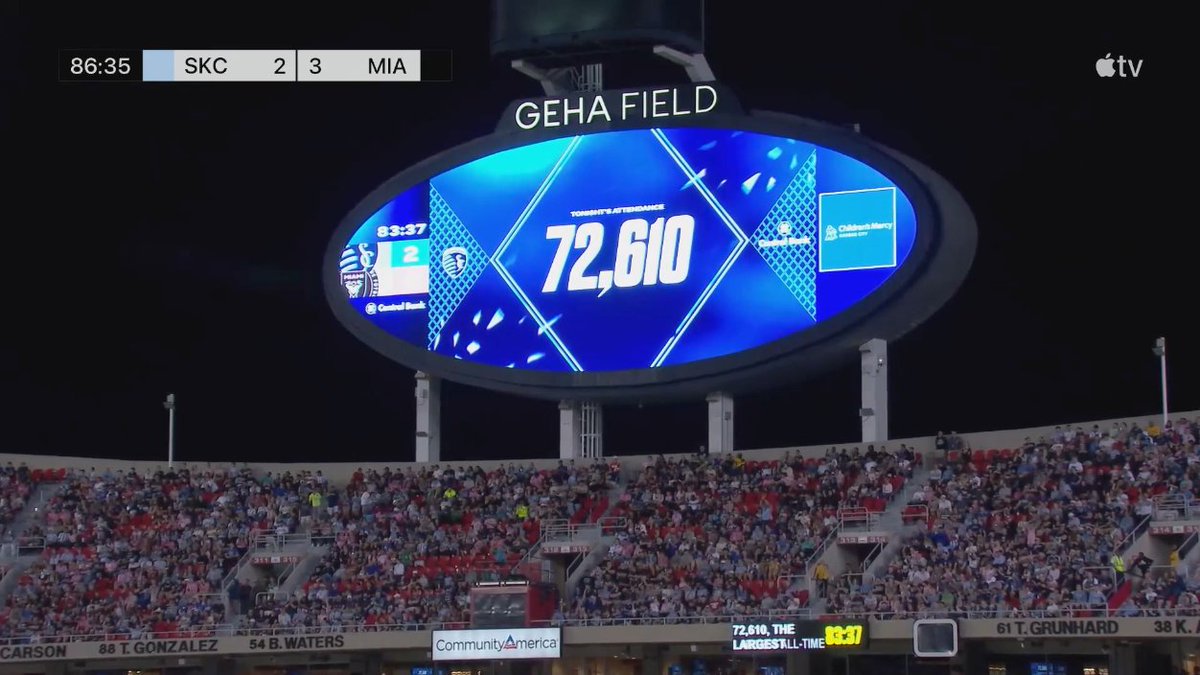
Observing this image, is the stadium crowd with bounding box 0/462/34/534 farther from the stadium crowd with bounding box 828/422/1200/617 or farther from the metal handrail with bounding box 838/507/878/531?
the stadium crowd with bounding box 828/422/1200/617

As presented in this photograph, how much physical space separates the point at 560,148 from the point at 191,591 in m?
12.1

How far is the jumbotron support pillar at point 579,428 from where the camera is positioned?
4828cm

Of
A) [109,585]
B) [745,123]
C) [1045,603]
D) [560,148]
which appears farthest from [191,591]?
[1045,603]

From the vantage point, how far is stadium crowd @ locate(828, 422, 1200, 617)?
3969cm

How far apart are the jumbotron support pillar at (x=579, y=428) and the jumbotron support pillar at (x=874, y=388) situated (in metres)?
6.12

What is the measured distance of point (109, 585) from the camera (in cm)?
4859

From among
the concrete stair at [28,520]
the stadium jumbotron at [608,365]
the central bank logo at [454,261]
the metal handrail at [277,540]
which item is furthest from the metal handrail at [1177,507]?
the concrete stair at [28,520]

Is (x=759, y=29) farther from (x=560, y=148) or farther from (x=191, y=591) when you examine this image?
(x=191, y=591)

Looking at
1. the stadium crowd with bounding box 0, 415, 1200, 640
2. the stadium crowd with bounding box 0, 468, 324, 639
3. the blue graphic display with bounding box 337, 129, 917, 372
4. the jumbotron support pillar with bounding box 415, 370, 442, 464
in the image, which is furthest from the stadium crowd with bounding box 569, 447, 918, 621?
the stadium crowd with bounding box 0, 468, 324, 639

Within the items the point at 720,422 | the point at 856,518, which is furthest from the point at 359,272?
the point at 856,518

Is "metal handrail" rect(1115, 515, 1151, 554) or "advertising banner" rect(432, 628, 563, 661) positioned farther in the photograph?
"advertising banner" rect(432, 628, 563, 661)

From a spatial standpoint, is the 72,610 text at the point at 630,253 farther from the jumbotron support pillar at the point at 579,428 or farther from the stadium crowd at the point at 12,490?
the stadium crowd at the point at 12,490

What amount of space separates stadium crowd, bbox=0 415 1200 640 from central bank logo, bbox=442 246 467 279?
4.46 m

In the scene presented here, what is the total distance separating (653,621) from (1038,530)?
7342mm
